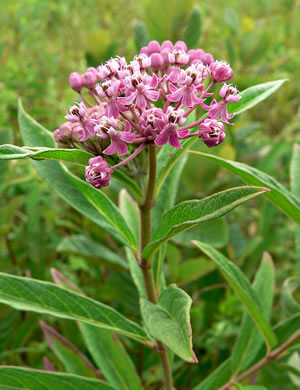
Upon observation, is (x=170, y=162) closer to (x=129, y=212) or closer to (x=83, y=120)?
(x=83, y=120)

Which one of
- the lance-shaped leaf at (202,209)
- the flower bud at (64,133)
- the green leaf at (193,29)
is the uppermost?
the green leaf at (193,29)

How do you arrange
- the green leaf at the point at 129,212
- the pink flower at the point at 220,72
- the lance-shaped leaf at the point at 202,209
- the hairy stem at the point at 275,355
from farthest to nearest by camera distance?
the green leaf at the point at 129,212 → the hairy stem at the point at 275,355 → the pink flower at the point at 220,72 → the lance-shaped leaf at the point at 202,209

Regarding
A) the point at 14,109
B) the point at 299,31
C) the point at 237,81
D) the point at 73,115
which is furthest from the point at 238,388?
the point at 299,31

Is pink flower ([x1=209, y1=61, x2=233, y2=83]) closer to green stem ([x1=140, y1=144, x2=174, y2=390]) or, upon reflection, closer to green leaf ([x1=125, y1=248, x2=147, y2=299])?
green stem ([x1=140, y1=144, x2=174, y2=390])

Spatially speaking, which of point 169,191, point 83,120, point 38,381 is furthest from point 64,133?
point 38,381

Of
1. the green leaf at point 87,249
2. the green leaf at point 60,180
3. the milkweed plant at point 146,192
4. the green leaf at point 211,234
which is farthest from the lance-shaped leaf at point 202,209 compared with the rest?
the green leaf at point 211,234

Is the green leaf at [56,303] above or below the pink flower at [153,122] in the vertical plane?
below

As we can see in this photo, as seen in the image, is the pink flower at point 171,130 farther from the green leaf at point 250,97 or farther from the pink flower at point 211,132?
the green leaf at point 250,97

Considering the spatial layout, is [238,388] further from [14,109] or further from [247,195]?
[14,109]

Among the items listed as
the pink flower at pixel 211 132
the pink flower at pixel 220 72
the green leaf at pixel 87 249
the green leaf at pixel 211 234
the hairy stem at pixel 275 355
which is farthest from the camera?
the green leaf at pixel 211 234
